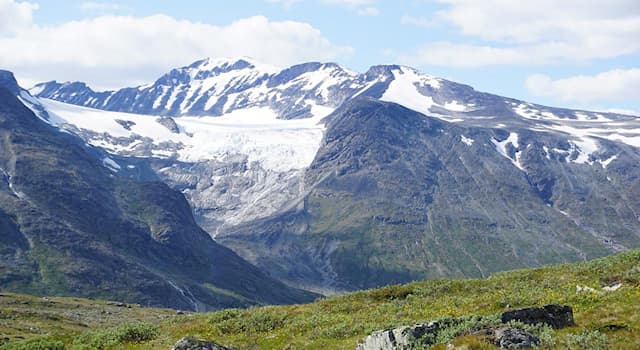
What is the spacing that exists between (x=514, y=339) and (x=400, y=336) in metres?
4.66

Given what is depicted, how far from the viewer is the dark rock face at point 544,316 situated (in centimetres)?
2470

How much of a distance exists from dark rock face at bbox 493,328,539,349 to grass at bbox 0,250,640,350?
1.35 ft

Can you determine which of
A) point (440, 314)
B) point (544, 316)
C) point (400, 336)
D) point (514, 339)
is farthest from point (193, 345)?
point (440, 314)

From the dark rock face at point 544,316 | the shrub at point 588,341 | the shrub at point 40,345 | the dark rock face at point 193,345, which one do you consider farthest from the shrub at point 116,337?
the shrub at point 588,341

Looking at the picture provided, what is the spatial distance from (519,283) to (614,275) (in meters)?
6.73

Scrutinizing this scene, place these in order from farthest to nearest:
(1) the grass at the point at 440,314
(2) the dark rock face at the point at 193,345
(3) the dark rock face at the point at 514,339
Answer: (2) the dark rock face at the point at 193,345 → (1) the grass at the point at 440,314 → (3) the dark rock face at the point at 514,339

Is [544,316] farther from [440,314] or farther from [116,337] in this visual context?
[116,337]

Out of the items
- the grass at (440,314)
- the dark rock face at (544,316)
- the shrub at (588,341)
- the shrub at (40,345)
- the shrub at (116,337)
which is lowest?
the shrub at (40,345)

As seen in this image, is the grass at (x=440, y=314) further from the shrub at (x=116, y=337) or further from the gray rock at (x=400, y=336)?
the gray rock at (x=400, y=336)

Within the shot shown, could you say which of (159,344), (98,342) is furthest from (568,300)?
(98,342)

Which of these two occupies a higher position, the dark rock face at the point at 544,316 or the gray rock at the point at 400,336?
the dark rock face at the point at 544,316

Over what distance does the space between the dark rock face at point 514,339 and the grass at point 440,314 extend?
412 millimetres

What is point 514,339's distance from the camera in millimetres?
21438

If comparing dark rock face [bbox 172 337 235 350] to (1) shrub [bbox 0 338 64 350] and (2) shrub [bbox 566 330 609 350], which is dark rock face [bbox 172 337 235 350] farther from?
(2) shrub [bbox 566 330 609 350]
